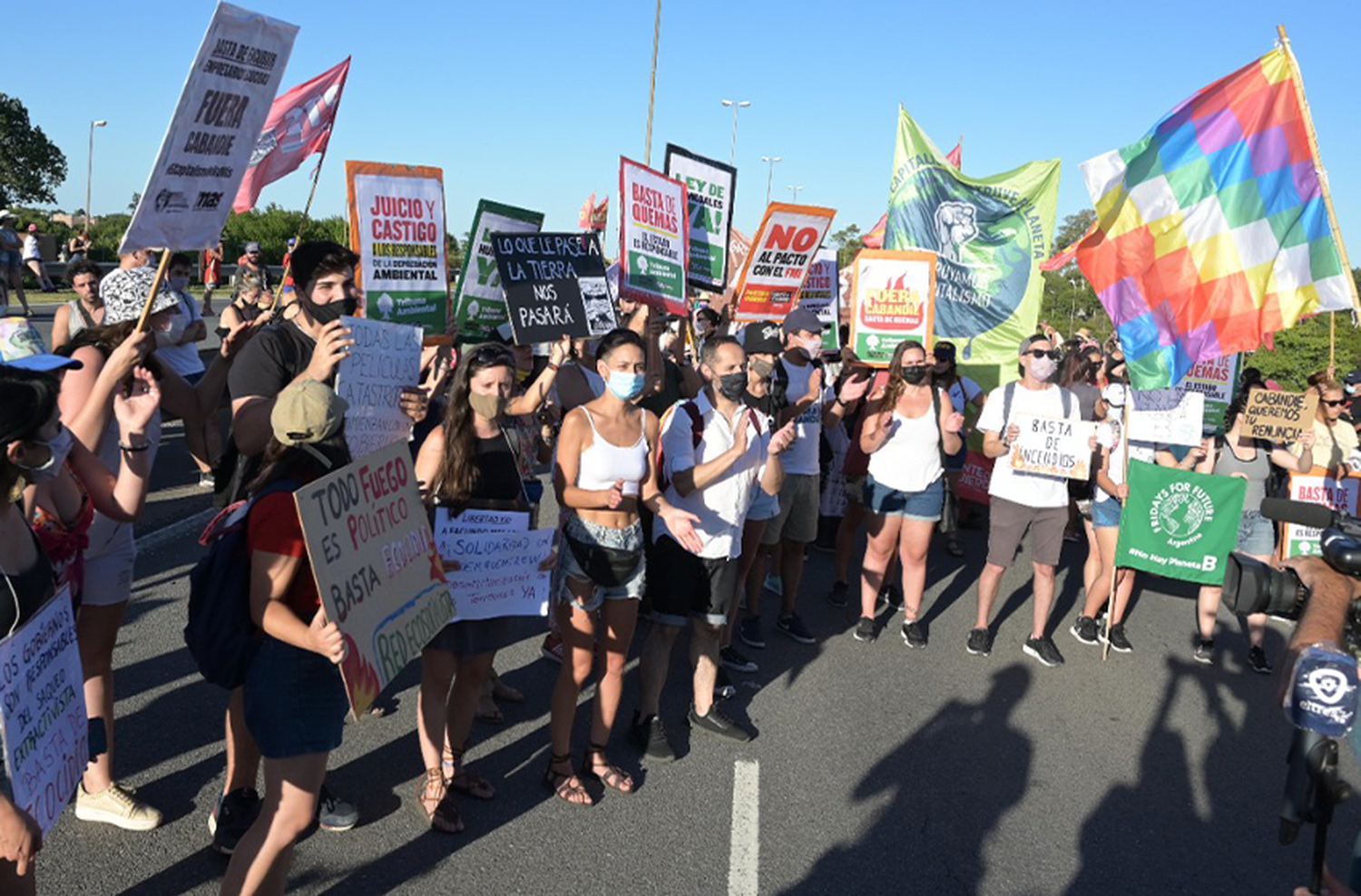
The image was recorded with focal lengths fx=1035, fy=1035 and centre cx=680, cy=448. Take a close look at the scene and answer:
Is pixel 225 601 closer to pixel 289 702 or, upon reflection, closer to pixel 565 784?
pixel 289 702

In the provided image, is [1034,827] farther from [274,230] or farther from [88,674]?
[274,230]

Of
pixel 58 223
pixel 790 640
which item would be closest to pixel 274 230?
pixel 58 223

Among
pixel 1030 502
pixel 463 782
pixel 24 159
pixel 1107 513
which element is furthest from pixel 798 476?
pixel 24 159

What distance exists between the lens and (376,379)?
4336 mm

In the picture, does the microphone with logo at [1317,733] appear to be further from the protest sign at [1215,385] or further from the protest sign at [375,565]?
the protest sign at [1215,385]

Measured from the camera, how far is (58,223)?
4262 cm

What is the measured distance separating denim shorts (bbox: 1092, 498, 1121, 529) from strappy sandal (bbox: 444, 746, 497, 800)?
4605 mm

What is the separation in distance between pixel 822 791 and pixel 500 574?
71.0 inches

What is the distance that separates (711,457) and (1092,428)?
9.51 feet

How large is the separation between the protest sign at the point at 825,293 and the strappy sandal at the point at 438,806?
7.61m

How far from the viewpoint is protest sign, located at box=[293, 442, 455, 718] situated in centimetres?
290

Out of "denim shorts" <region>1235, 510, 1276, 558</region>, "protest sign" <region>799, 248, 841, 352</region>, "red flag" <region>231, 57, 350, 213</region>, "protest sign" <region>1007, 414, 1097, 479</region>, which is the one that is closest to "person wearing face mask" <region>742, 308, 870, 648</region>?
"protest sign" <region>1007, 414, 1097, 479</region>

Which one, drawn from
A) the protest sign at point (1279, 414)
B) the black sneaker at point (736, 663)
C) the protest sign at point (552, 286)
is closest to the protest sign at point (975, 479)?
the protest sign at point (1279, 414)

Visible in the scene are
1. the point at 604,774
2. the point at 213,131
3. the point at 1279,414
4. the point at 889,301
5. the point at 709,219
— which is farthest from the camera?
the point at 709,219
